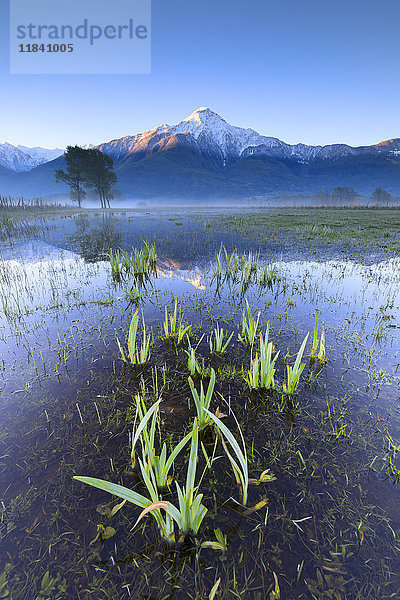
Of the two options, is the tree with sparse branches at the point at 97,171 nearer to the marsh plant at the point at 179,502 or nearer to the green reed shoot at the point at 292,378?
the green reed shoot at the point at 292,378

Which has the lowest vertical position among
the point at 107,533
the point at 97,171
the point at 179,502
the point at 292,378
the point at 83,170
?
the point at 107,533

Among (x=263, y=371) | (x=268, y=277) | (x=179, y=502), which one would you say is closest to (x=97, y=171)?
(x=268, y=277)

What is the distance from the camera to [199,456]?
111 inches

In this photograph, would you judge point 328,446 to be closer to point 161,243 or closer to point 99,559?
point 99,559

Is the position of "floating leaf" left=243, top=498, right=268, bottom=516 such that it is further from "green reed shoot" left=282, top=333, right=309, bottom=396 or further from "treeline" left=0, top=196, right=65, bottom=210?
"treeline" left=0, top=196, right=65, bottom=210

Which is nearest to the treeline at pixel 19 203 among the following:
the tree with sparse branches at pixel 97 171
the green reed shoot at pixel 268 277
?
the tree with sparse branches at pixel 97 171

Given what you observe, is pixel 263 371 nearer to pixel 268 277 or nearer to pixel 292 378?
pixel 292 378

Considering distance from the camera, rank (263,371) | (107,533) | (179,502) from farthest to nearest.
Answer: (263,371)
(107,533)
(179,502)

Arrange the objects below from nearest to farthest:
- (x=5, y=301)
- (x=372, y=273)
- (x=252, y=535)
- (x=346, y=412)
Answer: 1. (x=252, y=535)
2. (x=346, y=412)
3. (x=5, y=301)
4. (x=372, y=273)

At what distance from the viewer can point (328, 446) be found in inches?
116

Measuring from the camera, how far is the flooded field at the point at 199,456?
1890 millimetres

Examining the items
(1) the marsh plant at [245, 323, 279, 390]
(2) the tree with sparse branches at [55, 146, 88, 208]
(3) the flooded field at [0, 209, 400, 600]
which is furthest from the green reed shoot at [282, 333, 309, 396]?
(2) the tree with sparse branches at [55, 146, 88, 208]

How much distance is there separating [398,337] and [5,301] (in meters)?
10.2

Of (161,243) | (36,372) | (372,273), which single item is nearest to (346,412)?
(36,372)
